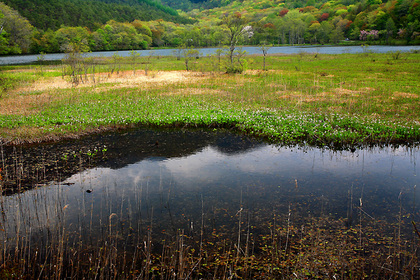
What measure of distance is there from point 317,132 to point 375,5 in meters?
142

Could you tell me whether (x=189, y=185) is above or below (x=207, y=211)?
above

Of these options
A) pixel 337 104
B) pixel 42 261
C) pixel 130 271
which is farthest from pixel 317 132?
pixel 42 261

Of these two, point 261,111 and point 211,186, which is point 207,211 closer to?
point 211,186

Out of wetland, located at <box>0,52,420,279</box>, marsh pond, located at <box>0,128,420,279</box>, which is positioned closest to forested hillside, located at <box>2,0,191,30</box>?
wetland, located at <box>0,52,420,279</box>

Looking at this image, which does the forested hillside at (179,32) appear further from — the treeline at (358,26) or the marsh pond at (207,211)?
the marsh pond at (207,211)

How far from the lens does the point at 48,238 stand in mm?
7461

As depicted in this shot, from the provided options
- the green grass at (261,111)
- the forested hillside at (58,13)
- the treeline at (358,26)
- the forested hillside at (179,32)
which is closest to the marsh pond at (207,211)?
the green grass at (261,111)

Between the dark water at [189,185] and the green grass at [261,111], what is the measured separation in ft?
4.38

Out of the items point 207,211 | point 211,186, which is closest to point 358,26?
point 211,186

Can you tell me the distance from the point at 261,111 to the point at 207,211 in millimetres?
11064

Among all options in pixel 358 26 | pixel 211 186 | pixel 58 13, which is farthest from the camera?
pixel 58 13

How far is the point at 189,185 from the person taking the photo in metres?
10.6

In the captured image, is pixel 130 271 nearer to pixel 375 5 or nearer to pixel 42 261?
pixel 42 261

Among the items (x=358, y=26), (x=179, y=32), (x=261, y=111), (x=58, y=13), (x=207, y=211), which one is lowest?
(x=207, y=211)
